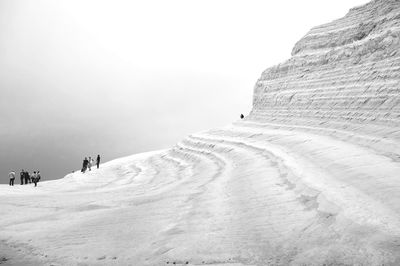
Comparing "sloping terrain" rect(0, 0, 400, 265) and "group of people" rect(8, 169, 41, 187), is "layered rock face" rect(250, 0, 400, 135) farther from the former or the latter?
"group of people" rect(8, 169, 41, 187)

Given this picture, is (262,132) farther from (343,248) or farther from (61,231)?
(343,248)

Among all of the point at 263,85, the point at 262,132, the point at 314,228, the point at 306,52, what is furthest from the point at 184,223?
the point at 263,85

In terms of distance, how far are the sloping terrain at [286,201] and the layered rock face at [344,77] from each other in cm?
5

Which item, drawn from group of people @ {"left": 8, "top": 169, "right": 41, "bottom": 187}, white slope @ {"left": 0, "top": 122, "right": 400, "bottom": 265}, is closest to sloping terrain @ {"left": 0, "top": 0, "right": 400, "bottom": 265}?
white slope @ {"left": 0, "top": 122, "right": 400, "bottom": 265}

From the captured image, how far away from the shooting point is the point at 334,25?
14539 mm

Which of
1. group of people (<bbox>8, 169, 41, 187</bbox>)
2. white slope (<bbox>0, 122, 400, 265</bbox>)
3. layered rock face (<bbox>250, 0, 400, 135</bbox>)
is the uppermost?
layered rock face (<bbox>250, 0, 400, 135</bbox>)

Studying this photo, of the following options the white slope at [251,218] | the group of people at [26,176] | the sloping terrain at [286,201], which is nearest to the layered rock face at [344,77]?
the sloping terrain at [286,201]

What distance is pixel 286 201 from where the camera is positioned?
17.7 feet

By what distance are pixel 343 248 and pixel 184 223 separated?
2.41m

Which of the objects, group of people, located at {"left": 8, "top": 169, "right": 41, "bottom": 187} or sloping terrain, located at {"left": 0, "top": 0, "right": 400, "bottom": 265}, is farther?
group of people, located at {"left": 8, "top": 169, "right": 41, "bottom": 187}

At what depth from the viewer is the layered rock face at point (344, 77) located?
29.5ft

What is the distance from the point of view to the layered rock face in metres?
8.98

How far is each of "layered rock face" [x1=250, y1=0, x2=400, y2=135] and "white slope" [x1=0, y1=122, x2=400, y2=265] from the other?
121 cm

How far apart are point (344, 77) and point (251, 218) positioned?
768 cm
